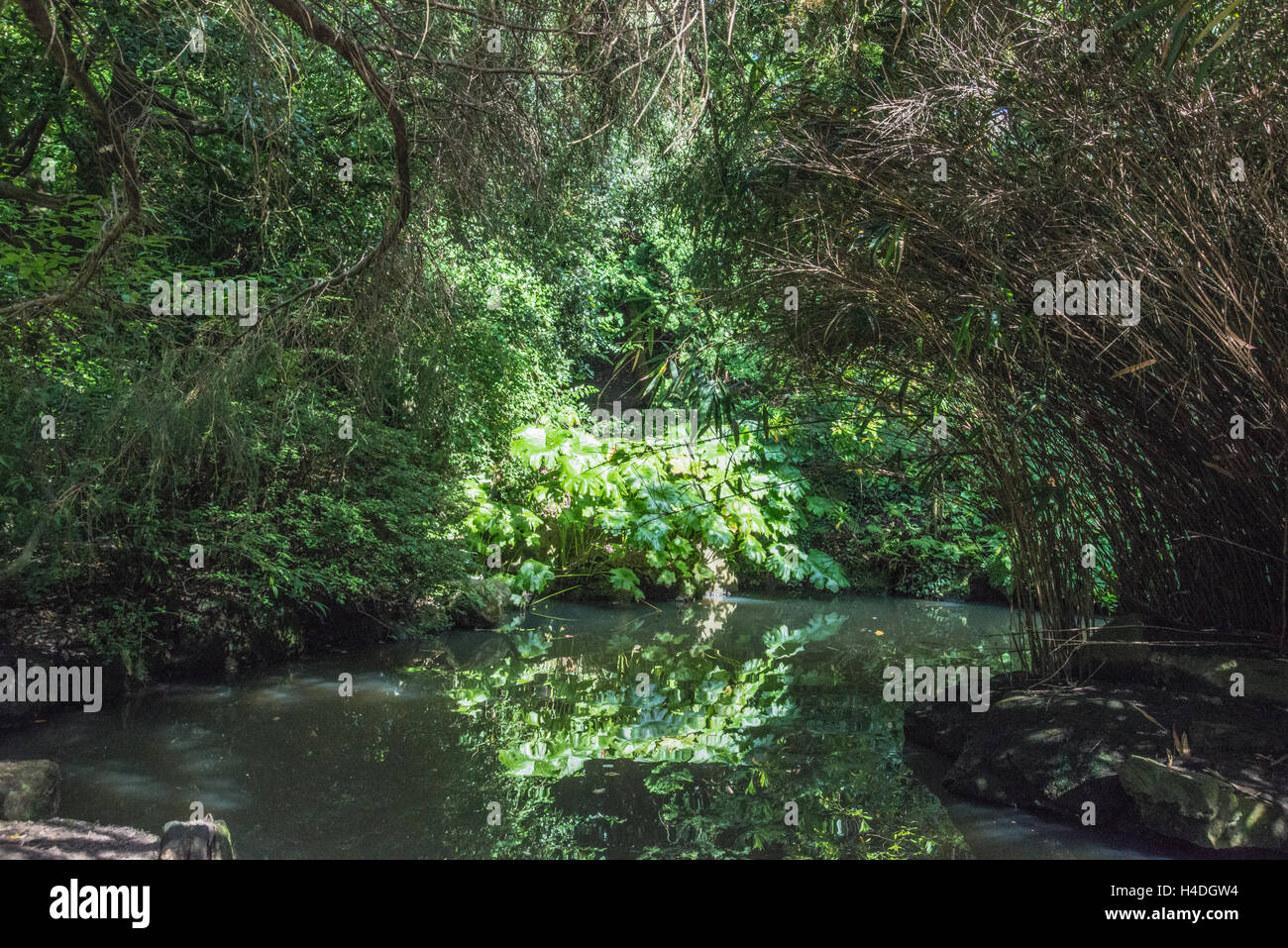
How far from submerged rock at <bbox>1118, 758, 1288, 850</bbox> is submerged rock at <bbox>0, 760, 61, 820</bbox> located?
3.76 metres

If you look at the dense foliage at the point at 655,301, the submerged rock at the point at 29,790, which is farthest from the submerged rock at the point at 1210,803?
the submerged rock at the point at 29,790

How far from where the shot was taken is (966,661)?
6.14 metres

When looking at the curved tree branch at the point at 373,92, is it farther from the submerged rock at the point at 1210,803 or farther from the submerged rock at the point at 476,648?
the submerged rock at the point at 1210,803

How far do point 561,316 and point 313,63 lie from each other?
6303 mm

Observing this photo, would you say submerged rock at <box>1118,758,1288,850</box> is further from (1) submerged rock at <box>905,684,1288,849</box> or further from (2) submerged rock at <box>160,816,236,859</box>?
(2) submerged rock at <box>160,816,236,859</box>

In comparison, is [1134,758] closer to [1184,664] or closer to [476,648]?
[1184,664]

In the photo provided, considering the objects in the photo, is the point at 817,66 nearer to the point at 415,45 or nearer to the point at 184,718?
the point at 415,45

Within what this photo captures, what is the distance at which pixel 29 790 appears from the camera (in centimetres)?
327

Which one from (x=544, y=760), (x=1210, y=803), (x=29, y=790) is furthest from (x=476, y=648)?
(x=1210, y=803)

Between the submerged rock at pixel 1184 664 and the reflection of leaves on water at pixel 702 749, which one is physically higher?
the submerged rock at pixel 1184 664

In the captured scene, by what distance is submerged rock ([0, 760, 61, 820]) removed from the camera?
10.4ft

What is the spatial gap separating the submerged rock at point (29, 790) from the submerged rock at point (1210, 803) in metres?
3.76

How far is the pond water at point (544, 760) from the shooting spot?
3.24 meters

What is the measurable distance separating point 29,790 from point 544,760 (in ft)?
6.14
